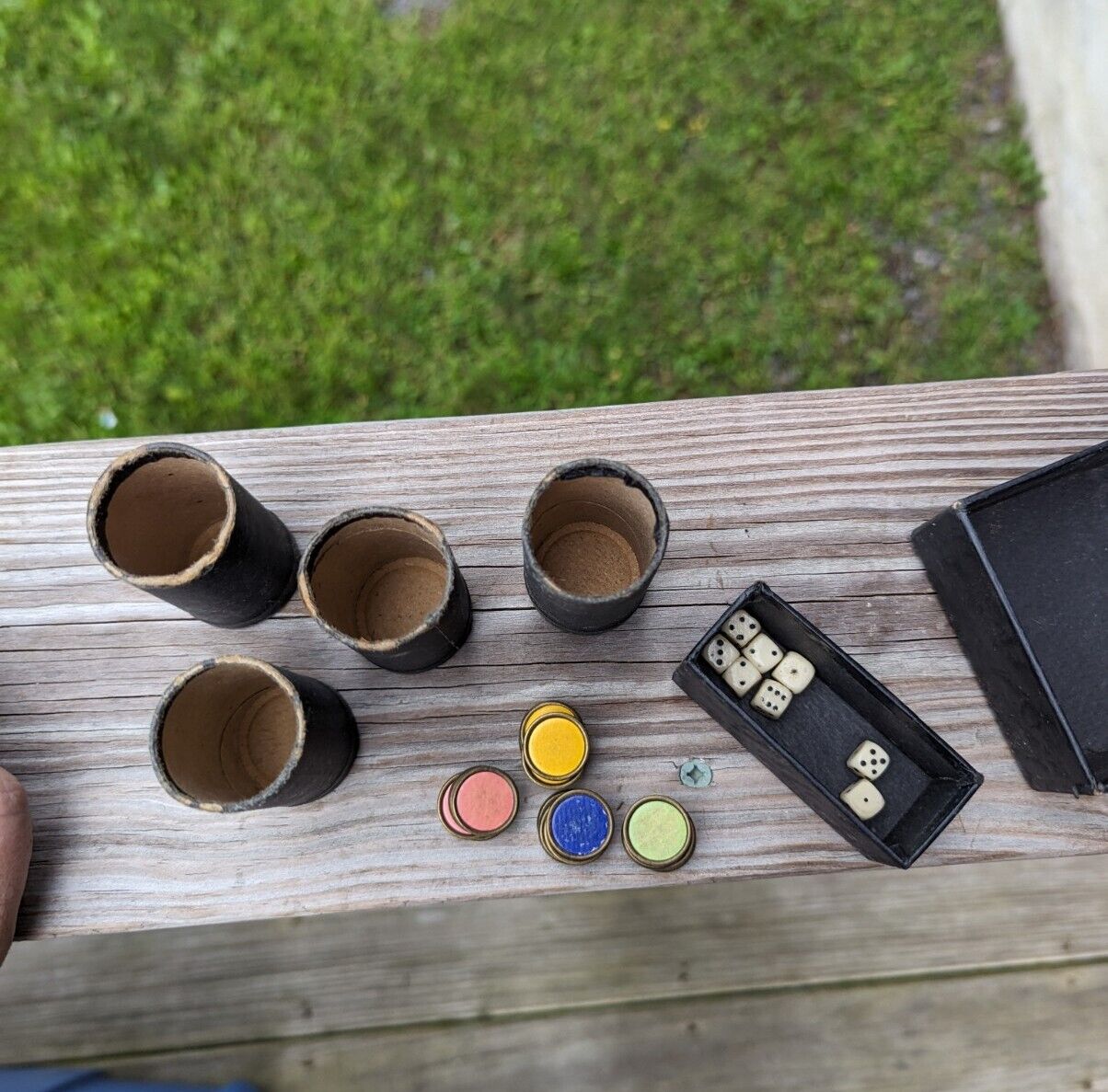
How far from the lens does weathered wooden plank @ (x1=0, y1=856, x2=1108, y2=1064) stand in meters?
1.90

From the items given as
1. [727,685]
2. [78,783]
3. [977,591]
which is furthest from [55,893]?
[977,591]

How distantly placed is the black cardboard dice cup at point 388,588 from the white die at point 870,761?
0.68m

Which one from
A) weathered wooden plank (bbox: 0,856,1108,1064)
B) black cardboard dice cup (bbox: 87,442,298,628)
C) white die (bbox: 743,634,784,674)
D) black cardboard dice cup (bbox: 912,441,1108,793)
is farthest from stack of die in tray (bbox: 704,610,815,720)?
weathered wooden plank (bbox: 0,856,1108,1064)

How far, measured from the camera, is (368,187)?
2.90 meters

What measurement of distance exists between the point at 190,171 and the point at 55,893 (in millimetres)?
2709

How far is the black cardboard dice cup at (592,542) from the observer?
1.03 m

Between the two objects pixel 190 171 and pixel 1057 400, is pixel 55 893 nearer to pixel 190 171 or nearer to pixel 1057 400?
pixel 1057 400

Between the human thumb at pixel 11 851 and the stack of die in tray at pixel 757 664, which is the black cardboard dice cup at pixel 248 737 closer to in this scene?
the human thumb at pixel 11 851

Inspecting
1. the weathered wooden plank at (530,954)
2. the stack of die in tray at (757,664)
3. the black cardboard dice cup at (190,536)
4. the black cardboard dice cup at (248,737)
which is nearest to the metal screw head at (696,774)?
the stack of die in tray at (757,664)

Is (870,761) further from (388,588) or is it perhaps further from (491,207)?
(491,207)

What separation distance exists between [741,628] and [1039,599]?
1.57 feet

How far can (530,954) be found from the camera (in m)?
1.99

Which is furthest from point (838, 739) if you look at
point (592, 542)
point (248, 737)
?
point (248, 737)

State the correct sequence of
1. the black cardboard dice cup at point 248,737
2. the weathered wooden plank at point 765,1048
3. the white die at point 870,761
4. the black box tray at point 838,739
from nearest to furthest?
the black cardboard dice cup at point 248,737
the black box tray at point 838,739
the white die at point 870,761
the weathered wooden plank at point 765,1048
